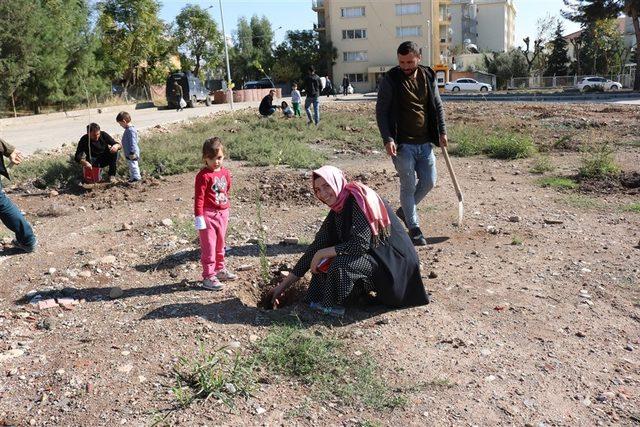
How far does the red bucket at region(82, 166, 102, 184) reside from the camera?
8000 mm

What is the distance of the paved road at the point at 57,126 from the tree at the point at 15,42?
1.62 meters

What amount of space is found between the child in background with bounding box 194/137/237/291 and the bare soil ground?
0.18m

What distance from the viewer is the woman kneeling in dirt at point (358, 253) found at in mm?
3576

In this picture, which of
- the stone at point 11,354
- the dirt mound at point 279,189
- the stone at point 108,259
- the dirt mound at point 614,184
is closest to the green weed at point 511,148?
the dirt mound at point 614,184

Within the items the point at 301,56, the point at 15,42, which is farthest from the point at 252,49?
the point at 15,42

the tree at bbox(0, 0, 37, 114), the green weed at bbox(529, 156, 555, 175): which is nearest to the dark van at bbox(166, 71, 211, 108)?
the tree at bbox(0, 0, 37, 114)

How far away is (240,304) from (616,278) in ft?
9.06

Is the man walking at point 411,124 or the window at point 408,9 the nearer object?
the man walking at point 411,124

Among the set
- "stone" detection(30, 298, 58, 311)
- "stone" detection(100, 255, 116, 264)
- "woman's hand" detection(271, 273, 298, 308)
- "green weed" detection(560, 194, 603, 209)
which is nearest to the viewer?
"woman's hand" detection(271, 273, 298, 308)

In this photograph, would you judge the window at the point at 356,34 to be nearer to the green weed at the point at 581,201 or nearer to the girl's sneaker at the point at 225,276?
the green weed at the point at 581,201

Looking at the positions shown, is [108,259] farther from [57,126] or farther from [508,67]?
→ [508,67]

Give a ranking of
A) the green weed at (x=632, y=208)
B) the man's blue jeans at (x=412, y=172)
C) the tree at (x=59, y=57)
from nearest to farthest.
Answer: the man's blue jeans at (x=412, y=172) < the green weed at (x=632, y=208) < the tree at (x=59, y=57)

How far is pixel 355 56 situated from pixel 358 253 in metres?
63.0

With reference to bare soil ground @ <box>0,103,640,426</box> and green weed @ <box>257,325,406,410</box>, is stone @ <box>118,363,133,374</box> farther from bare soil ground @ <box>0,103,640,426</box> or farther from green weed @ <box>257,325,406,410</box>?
green weed @ <box>257,325,406,410</box>
